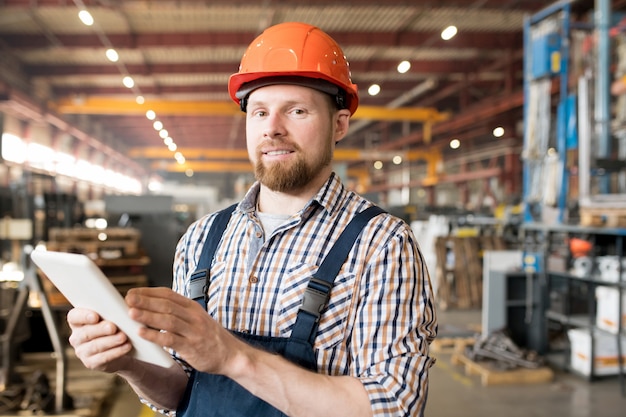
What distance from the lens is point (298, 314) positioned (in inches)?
44.8

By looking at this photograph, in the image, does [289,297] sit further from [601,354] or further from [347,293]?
[601,354]

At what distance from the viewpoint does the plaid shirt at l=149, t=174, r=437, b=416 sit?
1104 millimetres

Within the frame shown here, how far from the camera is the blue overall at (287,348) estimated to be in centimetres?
Answer: 112

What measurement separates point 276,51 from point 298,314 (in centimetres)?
68

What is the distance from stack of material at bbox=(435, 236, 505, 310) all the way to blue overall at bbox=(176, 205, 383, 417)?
7723mm

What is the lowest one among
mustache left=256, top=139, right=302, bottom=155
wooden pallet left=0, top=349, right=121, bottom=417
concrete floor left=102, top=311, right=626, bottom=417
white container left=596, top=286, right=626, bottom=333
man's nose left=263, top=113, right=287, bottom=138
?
wooden pallet left=0, top=349, right=121, bottom=417

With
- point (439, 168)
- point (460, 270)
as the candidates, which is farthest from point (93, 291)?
point (439, 168)

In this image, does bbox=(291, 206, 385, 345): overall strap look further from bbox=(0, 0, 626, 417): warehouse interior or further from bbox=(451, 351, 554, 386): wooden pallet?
bbox=(451, 351, 554, 386): wooden pallet

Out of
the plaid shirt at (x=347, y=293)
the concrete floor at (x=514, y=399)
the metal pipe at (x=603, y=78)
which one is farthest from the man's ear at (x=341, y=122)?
the metal pipe at (x=603, y=78)

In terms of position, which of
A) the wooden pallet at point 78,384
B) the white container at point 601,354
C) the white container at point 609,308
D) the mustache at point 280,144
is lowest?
the wooden pallet at point 78,384

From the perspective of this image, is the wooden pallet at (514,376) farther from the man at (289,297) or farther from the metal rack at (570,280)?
the man at (289,297)

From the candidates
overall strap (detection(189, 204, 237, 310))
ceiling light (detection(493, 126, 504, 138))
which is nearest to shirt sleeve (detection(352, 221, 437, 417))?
overall strap (detection(189, 204, 237, 310))

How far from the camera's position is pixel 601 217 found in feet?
16.8

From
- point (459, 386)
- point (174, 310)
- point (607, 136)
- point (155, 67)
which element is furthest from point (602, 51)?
point (155, 67)
